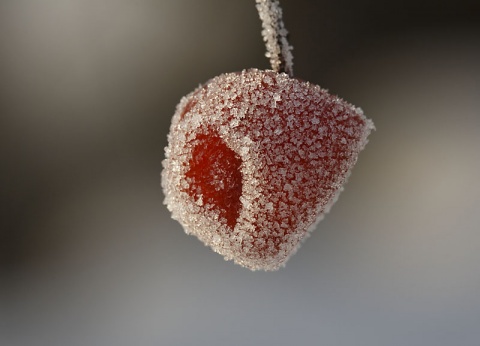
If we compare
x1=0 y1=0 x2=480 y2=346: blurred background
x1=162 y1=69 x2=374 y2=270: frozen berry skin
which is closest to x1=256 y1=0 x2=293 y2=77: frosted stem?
x1=162 y1=69 x2=374 y2=270: frozen berry skin

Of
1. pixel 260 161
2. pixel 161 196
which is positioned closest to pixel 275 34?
pixel 260 161

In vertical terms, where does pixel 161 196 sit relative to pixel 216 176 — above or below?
above

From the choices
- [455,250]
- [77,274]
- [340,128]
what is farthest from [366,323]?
[340,128]

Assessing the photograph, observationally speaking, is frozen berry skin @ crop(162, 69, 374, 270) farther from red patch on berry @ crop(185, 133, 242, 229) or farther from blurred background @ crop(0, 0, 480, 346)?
blurred background @ crop(0, 0, 480, 346)

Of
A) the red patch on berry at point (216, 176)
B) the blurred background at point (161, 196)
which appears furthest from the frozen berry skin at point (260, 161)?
the blurred background at point (161, 196)

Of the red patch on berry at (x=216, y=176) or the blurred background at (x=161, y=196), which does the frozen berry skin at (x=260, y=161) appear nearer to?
the red patch on berry at (x=216, y=176)

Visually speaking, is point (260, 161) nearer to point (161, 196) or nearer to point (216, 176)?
point (216, 176)
